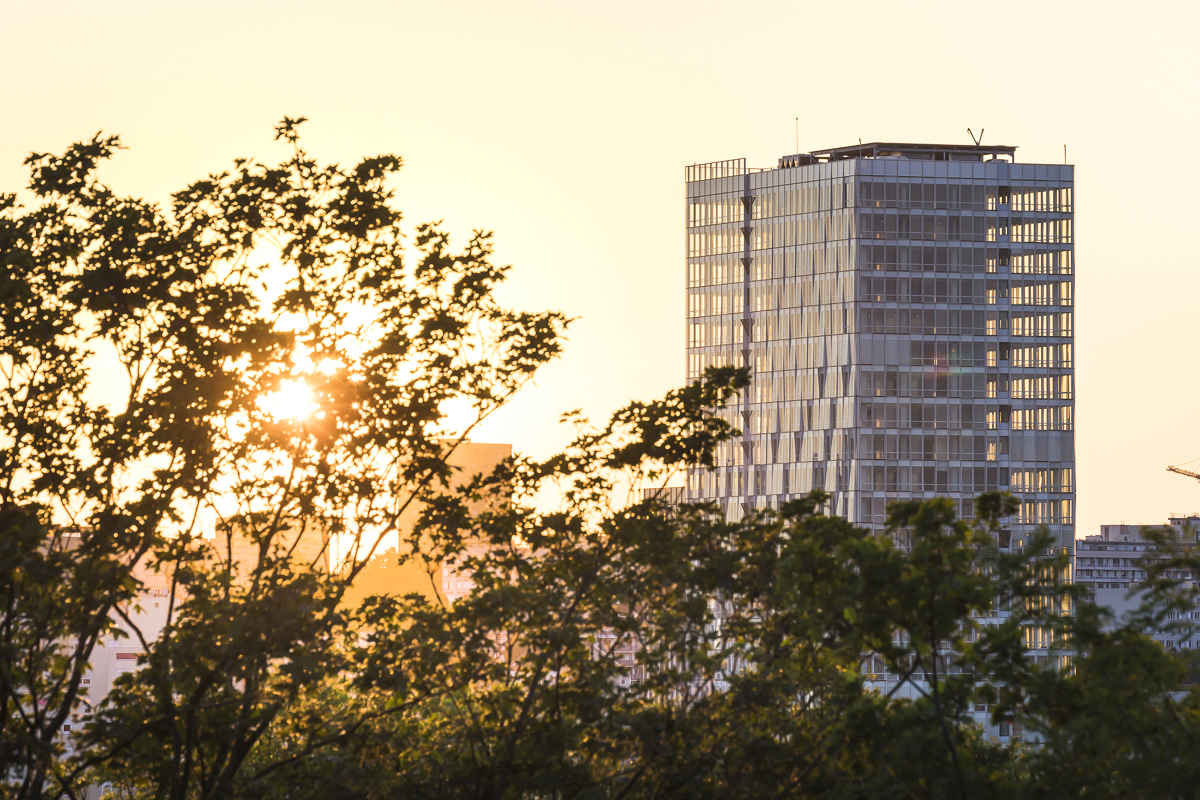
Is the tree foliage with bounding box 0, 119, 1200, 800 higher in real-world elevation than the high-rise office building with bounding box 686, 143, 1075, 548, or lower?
lower

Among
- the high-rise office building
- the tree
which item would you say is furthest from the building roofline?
the tree

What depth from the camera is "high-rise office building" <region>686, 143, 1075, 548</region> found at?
120500mm

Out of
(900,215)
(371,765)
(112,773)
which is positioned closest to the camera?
(371,765)

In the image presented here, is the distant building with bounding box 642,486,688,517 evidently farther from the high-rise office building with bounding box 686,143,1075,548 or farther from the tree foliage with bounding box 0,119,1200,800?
the high-rise office building with bounding box 686,143,1075,548

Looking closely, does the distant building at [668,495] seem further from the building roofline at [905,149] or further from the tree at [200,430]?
the building roofline at [905,149]

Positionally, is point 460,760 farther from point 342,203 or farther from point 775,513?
point 342,203

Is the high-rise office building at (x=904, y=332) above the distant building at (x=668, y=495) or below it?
above

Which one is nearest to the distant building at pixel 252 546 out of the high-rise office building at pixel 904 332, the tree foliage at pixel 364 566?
the tree foliage at pixel 364 566

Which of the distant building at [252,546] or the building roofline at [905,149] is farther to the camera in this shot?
the building roofline at [905,149]

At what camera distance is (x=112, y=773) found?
18.7 meters

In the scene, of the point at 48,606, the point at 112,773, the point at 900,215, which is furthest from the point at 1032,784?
the point at 900,215

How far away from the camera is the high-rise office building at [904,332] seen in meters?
120

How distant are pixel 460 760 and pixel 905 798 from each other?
15.2 feet

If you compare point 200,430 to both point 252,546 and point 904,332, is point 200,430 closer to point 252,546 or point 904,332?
point 252,546
